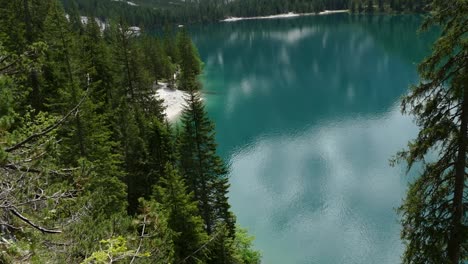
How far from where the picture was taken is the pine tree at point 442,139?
10117 mm

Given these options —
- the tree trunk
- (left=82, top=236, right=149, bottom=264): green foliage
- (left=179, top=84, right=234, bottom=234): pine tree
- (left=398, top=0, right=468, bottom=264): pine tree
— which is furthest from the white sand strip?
(left=82, top=236, right=149, bottom=264): green foliage

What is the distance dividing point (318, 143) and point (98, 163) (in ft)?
108

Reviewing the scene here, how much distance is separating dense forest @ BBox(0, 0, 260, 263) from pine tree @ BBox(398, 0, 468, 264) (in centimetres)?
752

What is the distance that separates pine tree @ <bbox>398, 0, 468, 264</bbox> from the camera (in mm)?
10117

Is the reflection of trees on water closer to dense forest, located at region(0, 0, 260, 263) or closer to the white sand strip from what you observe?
the white sand strip

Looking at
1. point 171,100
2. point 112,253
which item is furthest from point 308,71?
point 112,253

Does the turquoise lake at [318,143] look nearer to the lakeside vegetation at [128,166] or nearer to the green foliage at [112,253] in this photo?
the lakeside vegetation at [128,166]

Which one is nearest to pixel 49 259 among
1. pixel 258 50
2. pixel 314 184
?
pixel 314 184

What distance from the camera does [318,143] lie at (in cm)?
4684

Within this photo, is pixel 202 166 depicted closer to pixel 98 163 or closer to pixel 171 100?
pixel 98 163

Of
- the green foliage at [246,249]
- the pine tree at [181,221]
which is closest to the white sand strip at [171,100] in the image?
the green foliage at [246,249]

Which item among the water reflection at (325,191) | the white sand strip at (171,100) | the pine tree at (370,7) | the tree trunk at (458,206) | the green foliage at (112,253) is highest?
the pine tree at (370,7)

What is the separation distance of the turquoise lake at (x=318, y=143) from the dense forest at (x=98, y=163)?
608 cm

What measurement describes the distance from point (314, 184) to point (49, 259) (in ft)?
110
